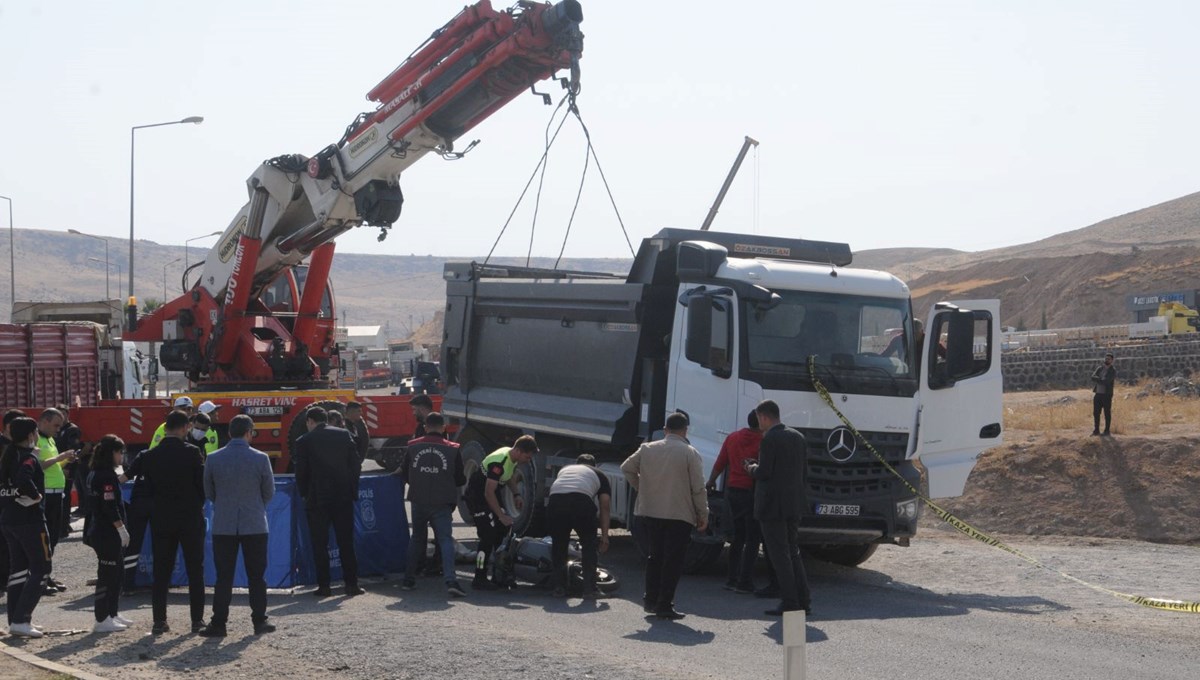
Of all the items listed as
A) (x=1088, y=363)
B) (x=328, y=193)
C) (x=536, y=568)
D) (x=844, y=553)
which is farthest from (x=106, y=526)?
(x=1088, y=363)

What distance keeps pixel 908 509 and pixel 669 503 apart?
3.13 m

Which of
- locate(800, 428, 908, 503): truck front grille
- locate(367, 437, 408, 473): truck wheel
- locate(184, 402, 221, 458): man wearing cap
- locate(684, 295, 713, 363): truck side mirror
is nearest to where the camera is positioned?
locate(800, 428, 908, 503): truck front grille

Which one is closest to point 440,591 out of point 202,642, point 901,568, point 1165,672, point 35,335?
point 202,642

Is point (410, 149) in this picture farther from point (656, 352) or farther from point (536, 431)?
point (656, 352)

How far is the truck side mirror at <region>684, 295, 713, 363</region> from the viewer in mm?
13062

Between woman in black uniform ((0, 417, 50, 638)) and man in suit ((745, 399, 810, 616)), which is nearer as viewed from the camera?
woman in black uniform ((0, 417, 50, 638))

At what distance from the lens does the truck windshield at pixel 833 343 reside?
13.0 meters

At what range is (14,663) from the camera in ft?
30.9

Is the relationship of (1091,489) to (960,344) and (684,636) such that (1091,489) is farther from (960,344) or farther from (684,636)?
(684,636)

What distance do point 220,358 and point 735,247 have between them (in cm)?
992

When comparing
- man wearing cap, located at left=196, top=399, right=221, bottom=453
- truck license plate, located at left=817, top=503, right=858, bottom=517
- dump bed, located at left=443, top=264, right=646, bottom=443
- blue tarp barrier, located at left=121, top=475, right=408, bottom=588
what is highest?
dump bed, located at left=443, top=264, right=646, bottom=443

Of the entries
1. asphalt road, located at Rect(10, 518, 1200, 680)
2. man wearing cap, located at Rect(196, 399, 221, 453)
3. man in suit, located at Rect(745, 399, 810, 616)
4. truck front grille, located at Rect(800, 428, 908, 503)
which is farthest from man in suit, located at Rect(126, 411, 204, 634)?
truck front grille, located at Rect(800, 428, 908, 503)

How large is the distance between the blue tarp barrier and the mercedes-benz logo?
4.22 meters

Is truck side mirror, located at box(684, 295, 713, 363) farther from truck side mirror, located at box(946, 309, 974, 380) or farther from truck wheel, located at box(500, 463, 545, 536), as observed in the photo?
truck wheel, located at box(500, 463, 545, 536)
